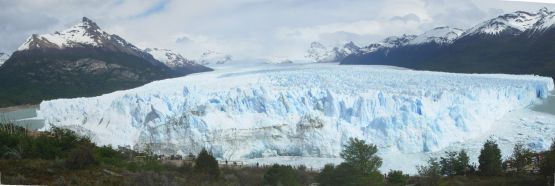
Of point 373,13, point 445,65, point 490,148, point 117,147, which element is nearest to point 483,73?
point 445,65

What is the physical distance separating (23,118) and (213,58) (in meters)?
1.82

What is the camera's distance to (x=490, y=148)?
583 centimetres

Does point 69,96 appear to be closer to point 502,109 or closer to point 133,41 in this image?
point 133,41

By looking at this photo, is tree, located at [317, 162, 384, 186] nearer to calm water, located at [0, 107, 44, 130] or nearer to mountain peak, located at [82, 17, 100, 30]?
mountain peak, located at [82, 17, 100, 30]

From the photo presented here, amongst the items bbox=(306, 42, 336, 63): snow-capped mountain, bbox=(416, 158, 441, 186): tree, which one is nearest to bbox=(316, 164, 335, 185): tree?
bbox=(416, 158, 441, 186): tree

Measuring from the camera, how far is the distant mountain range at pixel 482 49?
615 centimetres

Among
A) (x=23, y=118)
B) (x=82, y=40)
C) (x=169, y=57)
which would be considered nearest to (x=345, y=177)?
(x=169, y=57)

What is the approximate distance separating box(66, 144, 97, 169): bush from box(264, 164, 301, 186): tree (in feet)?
4.98

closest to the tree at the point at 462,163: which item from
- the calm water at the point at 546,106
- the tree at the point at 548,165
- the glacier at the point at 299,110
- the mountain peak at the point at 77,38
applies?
the glacier at the point at 299,110

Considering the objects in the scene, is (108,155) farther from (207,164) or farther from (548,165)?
(548,165)

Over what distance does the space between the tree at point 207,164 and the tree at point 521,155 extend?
10.3 feet

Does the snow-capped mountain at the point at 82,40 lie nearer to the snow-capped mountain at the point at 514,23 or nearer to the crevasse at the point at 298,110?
the crevasse at the point at 298,110

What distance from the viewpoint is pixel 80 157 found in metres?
5.00

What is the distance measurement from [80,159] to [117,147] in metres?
0.71
